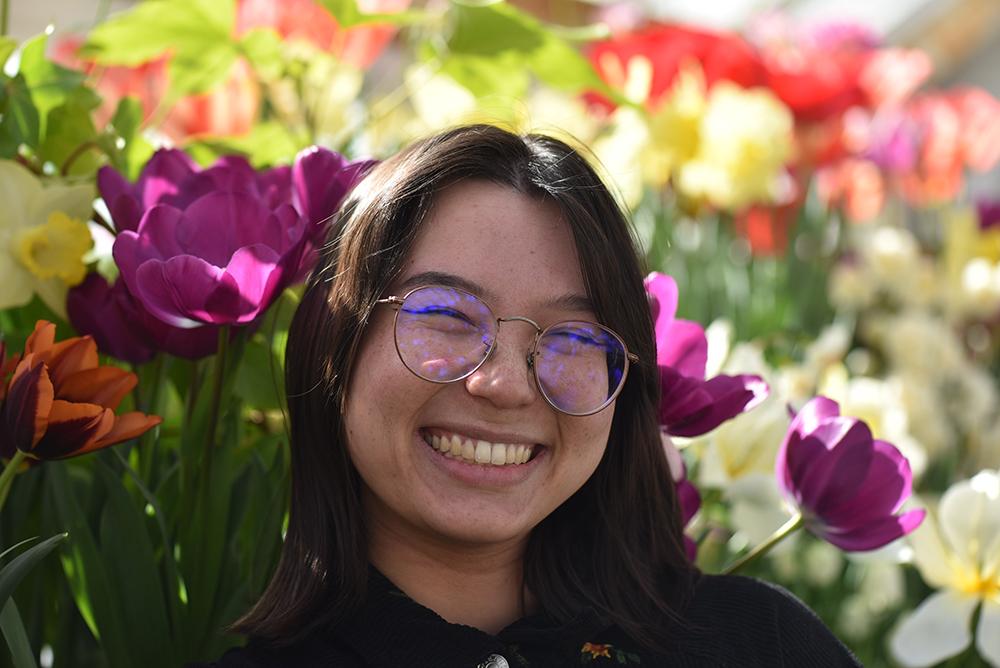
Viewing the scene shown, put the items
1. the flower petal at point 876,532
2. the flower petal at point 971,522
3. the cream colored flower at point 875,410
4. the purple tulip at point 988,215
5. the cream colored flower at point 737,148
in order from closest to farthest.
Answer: the flower petal at point 876,532 < the flower petal at point 971,522 < the cream colored flower at point 875,410 < the cream colored flower at point 737,148 < the purple tulip at point 988,215

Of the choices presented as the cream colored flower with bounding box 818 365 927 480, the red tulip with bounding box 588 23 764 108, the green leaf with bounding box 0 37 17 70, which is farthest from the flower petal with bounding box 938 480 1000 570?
the red tulip with bounding box 588 23 764 108

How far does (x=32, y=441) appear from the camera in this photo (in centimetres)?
79

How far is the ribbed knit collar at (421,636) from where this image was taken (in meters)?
0.89

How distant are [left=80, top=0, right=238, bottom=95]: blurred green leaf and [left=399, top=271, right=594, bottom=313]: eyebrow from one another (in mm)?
403

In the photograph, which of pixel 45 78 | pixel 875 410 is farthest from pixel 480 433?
pixel 875 410

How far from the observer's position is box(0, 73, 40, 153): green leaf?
982 mm

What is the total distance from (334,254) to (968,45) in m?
4.06

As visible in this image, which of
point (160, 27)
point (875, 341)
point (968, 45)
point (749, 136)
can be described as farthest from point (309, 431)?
point (968, 45)

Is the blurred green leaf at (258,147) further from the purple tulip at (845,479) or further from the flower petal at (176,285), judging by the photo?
the purple tulip at (845,479)

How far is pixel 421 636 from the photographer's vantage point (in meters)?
0.90

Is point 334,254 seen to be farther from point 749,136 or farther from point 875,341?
point 875,341

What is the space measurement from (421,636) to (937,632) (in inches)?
19.3

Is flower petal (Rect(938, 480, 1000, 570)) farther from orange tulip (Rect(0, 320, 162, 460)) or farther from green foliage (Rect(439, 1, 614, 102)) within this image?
orange tulip (Rect(0, 320, 162, 460))

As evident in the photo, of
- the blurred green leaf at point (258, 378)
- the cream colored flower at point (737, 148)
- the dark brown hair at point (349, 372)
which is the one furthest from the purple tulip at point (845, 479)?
the cream colored flower at point (737, 148)
